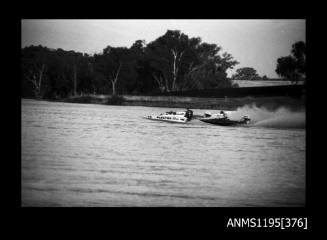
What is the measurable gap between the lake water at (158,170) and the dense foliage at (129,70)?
40.2m

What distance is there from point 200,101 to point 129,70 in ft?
45.2

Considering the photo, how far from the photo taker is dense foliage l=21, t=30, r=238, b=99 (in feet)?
218

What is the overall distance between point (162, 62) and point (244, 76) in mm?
16659

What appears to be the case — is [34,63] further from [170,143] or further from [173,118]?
[170,143]

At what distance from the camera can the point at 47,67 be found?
66688mm

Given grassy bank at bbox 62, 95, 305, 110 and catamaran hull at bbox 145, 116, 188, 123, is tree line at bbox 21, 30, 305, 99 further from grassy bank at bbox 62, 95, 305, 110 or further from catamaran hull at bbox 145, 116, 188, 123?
catamaran hull at bbox 145, 116, 188, 123

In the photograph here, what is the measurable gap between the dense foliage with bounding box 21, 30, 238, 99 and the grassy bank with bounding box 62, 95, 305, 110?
220cm

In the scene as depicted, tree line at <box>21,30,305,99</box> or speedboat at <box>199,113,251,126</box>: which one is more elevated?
tree line at <box>21,30,305,99</box>

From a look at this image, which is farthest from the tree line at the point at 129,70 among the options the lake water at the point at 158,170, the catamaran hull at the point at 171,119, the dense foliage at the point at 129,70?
the lake water at the point at 158,170

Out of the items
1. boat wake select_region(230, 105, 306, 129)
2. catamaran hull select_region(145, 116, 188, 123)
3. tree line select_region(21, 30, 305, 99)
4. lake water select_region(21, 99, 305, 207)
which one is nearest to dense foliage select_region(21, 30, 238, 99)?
tree line select_region(21, 30, 305, 99)

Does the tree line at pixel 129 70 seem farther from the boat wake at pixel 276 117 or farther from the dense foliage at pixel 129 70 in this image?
the boat wake at pixel 276 117
